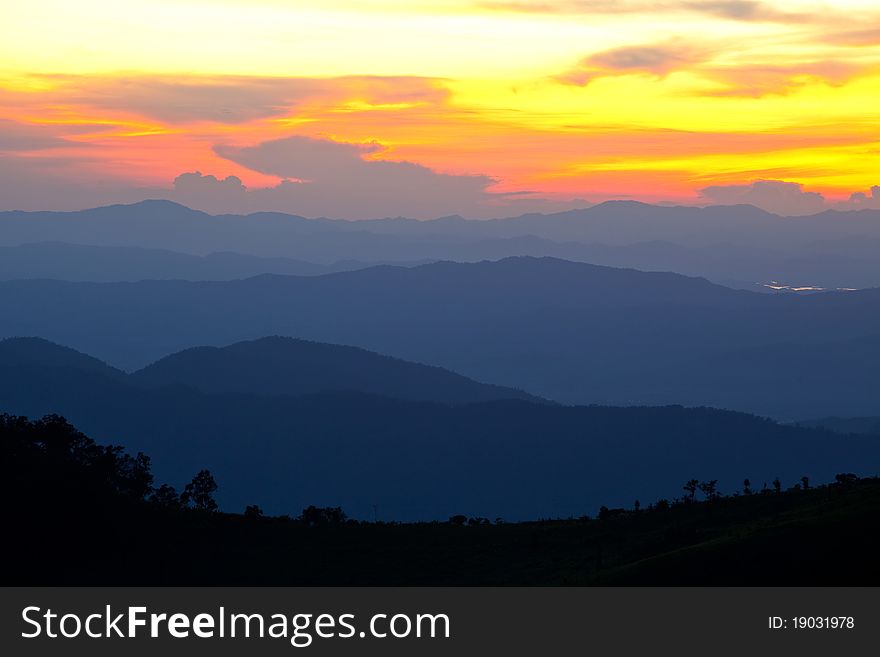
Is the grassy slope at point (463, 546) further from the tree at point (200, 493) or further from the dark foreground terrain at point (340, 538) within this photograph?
the tree at point (200, 493)

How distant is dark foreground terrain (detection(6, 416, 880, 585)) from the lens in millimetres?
57219

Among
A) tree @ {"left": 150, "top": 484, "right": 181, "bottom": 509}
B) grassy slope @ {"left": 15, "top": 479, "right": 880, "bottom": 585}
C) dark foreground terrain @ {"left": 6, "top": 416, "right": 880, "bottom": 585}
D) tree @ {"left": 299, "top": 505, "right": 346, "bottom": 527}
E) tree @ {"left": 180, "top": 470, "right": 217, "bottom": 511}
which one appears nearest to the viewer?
grassy slope @ {"left": 15, "top": 479, "right": 880, "bottom": 585}

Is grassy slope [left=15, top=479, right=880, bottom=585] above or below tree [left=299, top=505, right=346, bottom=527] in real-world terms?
below

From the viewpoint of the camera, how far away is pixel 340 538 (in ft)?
237

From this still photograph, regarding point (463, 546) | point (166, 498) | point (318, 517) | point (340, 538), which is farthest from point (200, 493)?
point (463, 546)

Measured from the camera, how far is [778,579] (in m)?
48.2

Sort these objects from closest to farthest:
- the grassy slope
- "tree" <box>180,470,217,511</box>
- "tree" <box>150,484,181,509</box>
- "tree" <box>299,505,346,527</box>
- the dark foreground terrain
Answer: the grassy slope < the dark foreground terrain < "tree" <box>299,505,346,527</box> < "tree" <box>150,484,181,509</box> < "tree" <box>180,470,217,511</box>

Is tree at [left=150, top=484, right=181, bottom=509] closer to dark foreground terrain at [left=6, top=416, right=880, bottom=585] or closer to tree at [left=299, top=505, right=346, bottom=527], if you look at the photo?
dark foreground terrain at [left=6, top=416, right=880, bottom=585]

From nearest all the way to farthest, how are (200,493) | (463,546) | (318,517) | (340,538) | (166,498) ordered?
(463,546), (340,538), (200,493), (318,517), (166,498)

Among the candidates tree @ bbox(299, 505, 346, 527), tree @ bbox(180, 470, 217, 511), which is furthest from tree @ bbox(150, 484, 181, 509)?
tree @ bbox(299, 505, 346, 527)

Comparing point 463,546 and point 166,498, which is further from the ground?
point 166,498

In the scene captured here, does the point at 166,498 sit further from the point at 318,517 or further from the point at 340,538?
the point at 340,538
